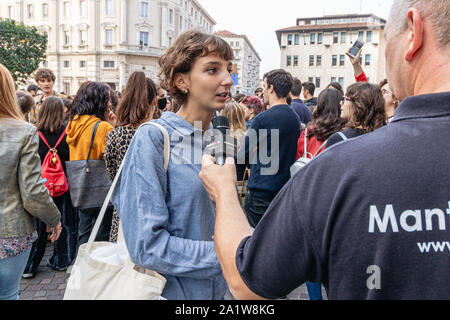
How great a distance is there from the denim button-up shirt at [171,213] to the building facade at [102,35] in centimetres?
5252

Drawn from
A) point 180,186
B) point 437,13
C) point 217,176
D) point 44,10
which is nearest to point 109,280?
point 180,186

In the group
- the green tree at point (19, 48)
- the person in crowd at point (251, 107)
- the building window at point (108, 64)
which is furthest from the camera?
the building window at point (108, 64)

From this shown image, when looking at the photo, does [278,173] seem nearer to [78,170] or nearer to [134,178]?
[78,170]

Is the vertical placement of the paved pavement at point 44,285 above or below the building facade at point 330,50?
below

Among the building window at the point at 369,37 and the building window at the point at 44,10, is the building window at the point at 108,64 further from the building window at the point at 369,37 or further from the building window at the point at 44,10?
the building window at the point at 369,37

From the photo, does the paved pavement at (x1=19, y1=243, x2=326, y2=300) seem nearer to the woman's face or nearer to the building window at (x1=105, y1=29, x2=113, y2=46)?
the woman's face

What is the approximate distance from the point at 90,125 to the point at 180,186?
275 centimetres

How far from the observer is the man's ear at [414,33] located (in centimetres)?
95

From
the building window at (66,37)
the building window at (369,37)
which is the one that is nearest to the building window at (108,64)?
the building window at (66,37)

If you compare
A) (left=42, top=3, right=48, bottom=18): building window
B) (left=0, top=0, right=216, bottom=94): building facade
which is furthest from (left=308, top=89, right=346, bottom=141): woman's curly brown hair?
(left=42, top=3, right=48, bottom=18): building window

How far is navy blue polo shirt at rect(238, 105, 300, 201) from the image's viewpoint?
13.6 ft

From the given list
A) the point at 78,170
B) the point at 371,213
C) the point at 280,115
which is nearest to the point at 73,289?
the point at 371,213

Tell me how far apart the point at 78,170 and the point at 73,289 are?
2713 millimetres

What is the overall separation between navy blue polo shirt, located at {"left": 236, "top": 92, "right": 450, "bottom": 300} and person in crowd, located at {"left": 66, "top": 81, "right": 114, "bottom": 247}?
343 cm
